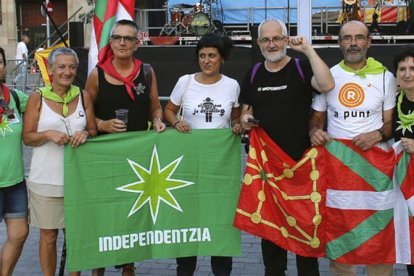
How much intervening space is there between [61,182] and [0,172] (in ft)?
1.40

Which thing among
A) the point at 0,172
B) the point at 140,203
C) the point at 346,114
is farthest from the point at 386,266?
the point at 0,172

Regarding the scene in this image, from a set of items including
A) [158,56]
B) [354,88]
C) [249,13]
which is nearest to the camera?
[354,88]

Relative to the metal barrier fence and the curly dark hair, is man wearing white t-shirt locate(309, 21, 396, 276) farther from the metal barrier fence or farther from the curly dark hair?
the metal barrier fence

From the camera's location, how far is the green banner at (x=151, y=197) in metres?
4.24

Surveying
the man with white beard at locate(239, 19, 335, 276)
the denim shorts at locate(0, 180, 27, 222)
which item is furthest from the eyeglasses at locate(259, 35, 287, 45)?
the denim shorts at locate(0, 180, 27, 222)

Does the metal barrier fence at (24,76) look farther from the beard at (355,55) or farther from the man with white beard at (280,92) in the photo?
the beard at (355,55)

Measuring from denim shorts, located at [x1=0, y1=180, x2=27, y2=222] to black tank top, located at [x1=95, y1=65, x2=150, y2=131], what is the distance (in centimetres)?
79

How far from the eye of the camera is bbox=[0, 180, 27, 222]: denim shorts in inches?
165

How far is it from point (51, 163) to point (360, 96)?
7.36ft

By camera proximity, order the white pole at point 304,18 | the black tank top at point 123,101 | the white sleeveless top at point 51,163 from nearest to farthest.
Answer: the white sleeveless top at point 51,163
the black tank top at point 123,101
the white pole at point 304,18

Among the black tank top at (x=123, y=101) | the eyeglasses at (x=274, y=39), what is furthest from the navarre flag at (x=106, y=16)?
the eyeglasses at (x=274, y=39)

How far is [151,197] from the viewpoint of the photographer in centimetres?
437

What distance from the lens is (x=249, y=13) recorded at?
15602mm

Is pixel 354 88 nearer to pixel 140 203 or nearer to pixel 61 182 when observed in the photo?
pixel 140 203
